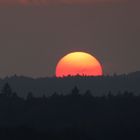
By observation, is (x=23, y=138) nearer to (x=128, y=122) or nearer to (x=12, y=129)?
(x=12, y=129)

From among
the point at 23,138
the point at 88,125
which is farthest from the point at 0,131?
the point at 88,125

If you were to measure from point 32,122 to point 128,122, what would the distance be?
521 inches

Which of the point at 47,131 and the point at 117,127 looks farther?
the point at 117,127

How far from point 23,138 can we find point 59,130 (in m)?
19.3

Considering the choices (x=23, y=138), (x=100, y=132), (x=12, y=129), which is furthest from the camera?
(x=100, y=132)

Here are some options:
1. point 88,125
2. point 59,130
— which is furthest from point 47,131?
point 88,125

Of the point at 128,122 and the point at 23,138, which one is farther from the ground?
the point at 128,122

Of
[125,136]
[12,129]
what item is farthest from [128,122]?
[12,129]

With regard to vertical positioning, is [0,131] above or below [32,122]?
below

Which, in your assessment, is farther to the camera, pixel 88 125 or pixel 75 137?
pixel 88 125

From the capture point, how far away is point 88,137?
180 m

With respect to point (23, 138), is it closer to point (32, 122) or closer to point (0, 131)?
point (0, 131)

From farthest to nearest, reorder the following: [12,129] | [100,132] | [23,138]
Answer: [100,132] < [12,129] < [23,138]

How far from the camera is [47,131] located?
595ft
